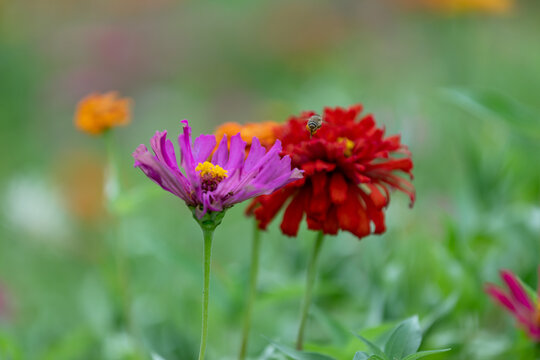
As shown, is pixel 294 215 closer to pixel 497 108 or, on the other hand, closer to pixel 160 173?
pixel 160 173

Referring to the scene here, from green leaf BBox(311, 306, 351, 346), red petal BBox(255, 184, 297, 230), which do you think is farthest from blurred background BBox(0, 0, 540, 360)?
red petal BBox(255, 184, 297, 230)

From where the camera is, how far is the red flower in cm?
48

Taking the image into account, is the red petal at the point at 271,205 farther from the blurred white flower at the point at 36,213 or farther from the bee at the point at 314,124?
the blurred white flower at the point at 36,213

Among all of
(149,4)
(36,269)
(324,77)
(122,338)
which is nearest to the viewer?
(122,338)

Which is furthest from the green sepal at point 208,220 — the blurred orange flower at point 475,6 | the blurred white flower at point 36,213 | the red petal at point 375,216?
the blurred orange flower at point 475,6

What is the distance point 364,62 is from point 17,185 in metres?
1.19

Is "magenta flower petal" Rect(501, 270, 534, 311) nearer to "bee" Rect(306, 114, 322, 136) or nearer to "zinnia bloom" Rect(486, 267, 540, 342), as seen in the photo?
"zinnia bloom" Rect(486, 267, 540, 342)

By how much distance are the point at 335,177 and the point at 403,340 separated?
4.7 inches

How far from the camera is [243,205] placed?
4.59 ft

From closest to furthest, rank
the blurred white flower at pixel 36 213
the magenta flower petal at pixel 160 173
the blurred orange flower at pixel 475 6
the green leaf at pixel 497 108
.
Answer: the magenta flower petal at pixel 160 173 → the green leaf at pixel 497 108 → the blurred white flower at pixel 36 213 → the blurred orange flower at pixel 475 6

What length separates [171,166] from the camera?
16.5 inches

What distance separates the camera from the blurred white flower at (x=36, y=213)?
4.12 ft

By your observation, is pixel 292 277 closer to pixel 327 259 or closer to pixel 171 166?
pixel 327 259

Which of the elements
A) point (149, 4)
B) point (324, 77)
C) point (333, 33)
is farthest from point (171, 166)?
point (149, 4)
